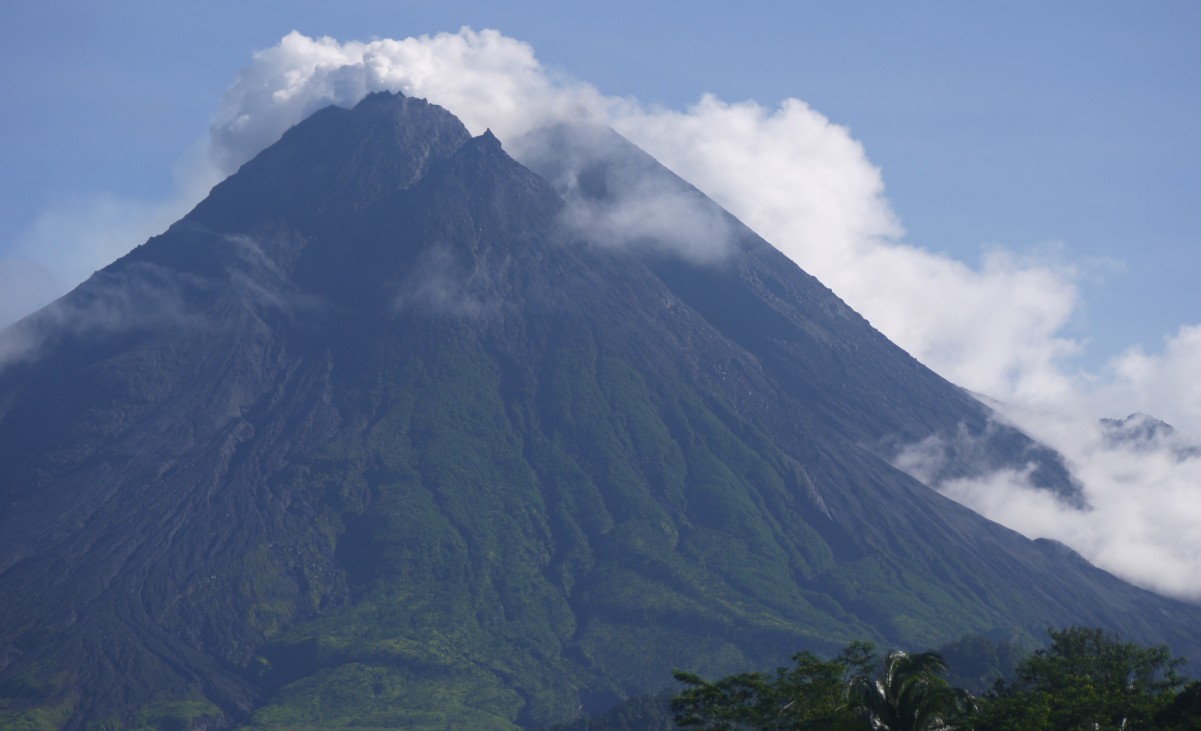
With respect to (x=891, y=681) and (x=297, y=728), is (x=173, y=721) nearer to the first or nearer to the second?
(x=297, y=728)

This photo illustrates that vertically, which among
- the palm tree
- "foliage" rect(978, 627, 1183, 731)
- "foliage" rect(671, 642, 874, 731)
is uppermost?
"foliage" rect(978, 627, 1183, 731)

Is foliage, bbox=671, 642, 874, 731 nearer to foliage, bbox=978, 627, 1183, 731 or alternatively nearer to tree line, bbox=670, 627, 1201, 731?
tree line, bbox=670, 627, 1201, 731

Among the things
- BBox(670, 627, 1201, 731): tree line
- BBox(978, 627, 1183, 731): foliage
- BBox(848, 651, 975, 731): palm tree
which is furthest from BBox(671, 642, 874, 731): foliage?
BBox(848, 651, 975, 731): palm tree

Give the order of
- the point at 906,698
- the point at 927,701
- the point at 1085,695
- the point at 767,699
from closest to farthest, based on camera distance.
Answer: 1. the point at 927,701
2. the point at 906,698
3. the point at 1085,695
4. the point at 767,699

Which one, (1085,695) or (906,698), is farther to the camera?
(1085,695)

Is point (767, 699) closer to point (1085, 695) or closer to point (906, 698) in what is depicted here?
point (906, 698)

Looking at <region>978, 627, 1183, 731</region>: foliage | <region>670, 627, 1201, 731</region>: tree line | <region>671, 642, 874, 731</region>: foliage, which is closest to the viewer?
<region>670, 627, 1201, 731</region>: tree line

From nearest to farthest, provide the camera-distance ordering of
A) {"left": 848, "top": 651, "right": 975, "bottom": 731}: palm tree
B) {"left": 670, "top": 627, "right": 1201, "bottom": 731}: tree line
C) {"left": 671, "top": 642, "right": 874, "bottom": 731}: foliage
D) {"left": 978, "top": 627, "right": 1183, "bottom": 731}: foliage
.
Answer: {"left": 848, "top": 651, "right": 975, "bottom": 731}: palm tree → {"left": 670, "top": 627, "right": 1201, "bottom": 731}: tree line → {"left": 978, "top": 627, "right": 1183, "bottom": 731}: foliage → {"left": 671, "top": 642, "right": 874, "bottom": 731}: foliage

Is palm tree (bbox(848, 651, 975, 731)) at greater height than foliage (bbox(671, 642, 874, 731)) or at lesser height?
greater

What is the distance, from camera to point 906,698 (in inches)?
2168

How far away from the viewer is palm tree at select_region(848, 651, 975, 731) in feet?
180

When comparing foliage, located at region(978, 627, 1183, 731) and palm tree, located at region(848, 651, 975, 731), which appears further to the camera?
foliage, located at region(978, 627, 1183, 731)

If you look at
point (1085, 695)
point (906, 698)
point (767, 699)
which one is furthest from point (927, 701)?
point (1085, 695)

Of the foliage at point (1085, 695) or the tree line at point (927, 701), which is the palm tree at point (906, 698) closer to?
the tree line at point (927, 701)
